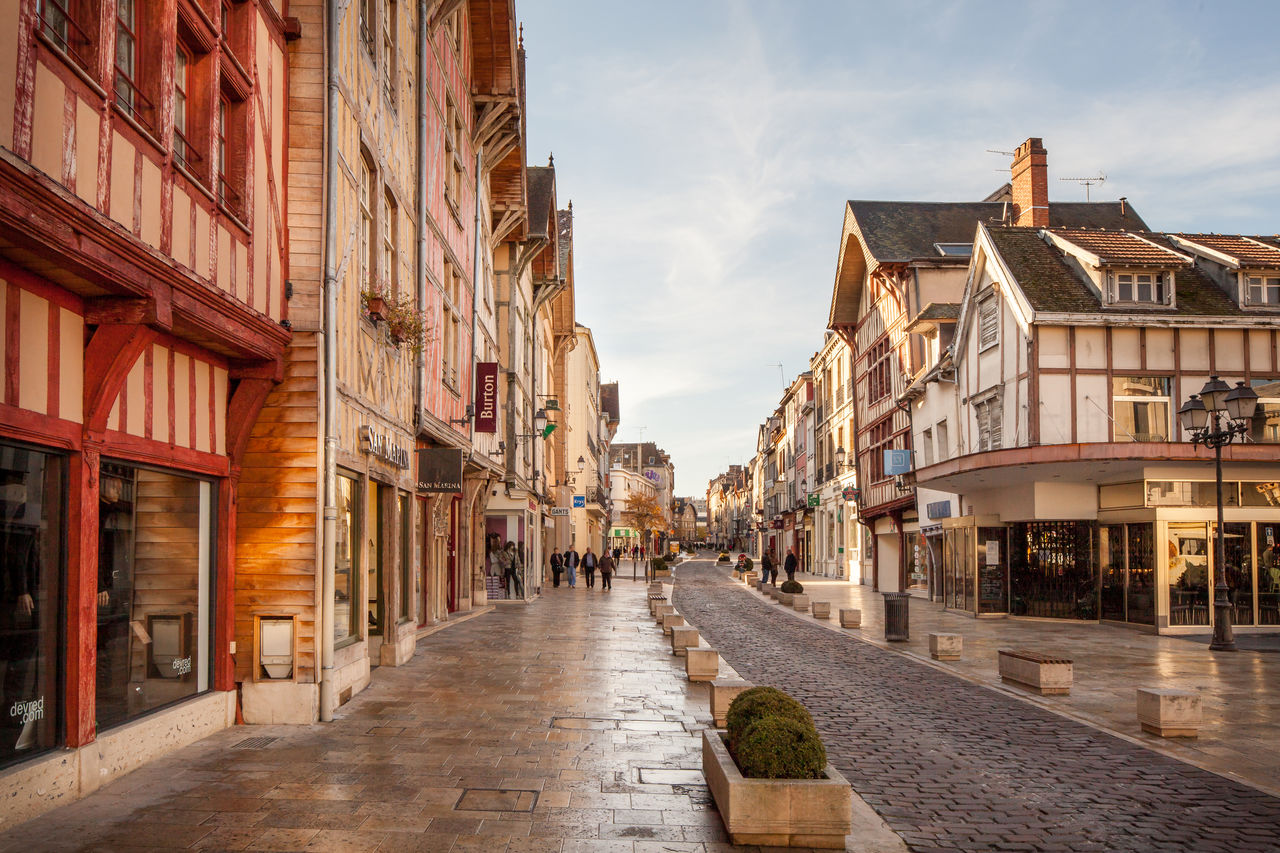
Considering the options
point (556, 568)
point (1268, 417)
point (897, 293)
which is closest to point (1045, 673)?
point (1268, 417)

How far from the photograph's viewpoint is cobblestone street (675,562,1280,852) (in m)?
6.69

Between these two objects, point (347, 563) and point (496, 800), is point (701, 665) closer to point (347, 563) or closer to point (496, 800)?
point (347, 563)

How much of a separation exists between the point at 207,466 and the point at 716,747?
5101 millimetres

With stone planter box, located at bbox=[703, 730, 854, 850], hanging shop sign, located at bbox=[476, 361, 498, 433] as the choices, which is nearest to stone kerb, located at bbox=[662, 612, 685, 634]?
hanging shop sign, located at bbox=[476, 361, 498, 433]

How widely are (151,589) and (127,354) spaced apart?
2.21 m

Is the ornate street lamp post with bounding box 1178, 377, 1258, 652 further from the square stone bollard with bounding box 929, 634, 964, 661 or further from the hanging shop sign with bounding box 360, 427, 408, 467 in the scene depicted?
the hanging shop sign with bounding box 360, 427, 408, 467

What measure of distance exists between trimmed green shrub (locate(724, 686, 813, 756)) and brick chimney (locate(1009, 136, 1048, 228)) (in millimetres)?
28430

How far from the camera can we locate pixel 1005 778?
8.23m

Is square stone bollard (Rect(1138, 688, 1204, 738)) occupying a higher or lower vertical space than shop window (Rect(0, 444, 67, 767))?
lower

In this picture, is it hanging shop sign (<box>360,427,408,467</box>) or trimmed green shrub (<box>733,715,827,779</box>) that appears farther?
hanging shop sign (<box>360,427,408,467</box>)

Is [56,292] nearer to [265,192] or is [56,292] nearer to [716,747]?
[265,192]

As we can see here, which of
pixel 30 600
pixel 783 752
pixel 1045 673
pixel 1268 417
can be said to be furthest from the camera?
pixel 1268 417

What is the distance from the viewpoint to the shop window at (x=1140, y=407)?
23.1 m

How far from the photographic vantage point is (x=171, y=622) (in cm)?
894
